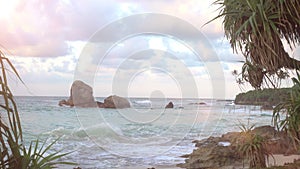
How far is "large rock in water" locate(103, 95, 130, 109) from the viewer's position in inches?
596

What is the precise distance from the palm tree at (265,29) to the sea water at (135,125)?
260 inches

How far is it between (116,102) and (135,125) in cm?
270

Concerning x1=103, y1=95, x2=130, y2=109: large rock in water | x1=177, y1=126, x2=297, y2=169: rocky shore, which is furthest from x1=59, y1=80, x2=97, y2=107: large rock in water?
x1=177, y1=126, x2=297, y2=169: rocky shore

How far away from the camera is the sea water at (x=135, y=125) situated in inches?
476

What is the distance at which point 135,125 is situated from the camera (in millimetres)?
17547

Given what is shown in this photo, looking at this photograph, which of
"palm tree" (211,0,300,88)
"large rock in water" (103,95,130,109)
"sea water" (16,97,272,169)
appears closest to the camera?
"palm tree" (211,0,300,88)

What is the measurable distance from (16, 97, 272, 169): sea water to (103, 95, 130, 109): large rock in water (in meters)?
0.32

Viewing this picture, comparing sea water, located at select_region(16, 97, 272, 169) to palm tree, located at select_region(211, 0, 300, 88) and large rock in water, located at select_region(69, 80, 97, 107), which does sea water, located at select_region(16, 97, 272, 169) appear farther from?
palm tree, located at select_region(211, 0, 300, 88)

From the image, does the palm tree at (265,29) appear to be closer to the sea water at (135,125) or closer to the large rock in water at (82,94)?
the sea water at (135,125)

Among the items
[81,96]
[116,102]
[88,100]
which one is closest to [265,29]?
[116,102]

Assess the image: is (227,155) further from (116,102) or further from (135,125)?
(135,125)

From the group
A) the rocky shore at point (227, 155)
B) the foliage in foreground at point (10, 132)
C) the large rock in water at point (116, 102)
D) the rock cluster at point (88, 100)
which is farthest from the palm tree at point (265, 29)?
the large rock in water at point (116, 102)

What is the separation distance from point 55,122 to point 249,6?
15.7 m

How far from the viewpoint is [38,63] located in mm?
9188
